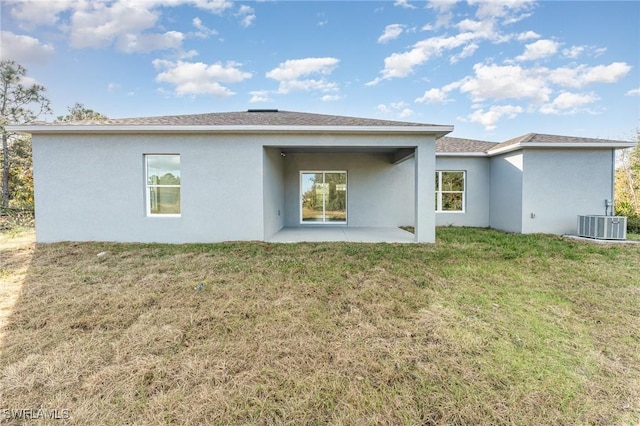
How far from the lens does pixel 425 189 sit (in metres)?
8.14

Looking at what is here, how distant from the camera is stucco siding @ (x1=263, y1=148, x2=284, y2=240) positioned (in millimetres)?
8617

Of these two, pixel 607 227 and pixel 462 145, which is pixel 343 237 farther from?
pixel 607 227

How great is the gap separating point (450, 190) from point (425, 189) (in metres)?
5.12

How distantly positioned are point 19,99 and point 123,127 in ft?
59.0

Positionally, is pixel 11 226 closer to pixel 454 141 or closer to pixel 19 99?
Result: pixel 19 99

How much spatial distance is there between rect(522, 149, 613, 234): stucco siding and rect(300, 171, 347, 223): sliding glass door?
683 cm

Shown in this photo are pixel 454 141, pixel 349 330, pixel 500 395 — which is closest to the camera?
pixel 500 395

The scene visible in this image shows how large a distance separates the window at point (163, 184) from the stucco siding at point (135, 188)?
0.70 ft

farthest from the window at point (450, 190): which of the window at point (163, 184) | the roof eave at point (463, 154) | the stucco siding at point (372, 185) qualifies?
the window at point (163, 184)

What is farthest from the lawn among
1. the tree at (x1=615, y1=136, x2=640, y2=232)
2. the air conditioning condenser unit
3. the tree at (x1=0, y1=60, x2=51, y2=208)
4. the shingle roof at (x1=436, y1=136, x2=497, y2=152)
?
the tree at (x1=0, y1=60, x2=51, y2=208)

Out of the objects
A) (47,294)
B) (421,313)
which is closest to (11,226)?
(47,294)

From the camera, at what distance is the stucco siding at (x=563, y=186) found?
984 cm

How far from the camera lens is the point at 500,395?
2.25 m

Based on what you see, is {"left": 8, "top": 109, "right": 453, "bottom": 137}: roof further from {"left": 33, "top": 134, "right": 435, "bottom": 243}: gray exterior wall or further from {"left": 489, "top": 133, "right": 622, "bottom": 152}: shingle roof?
{"left": 489, "top": 133, "right": 622, "bottom": 152}: shingle roof
